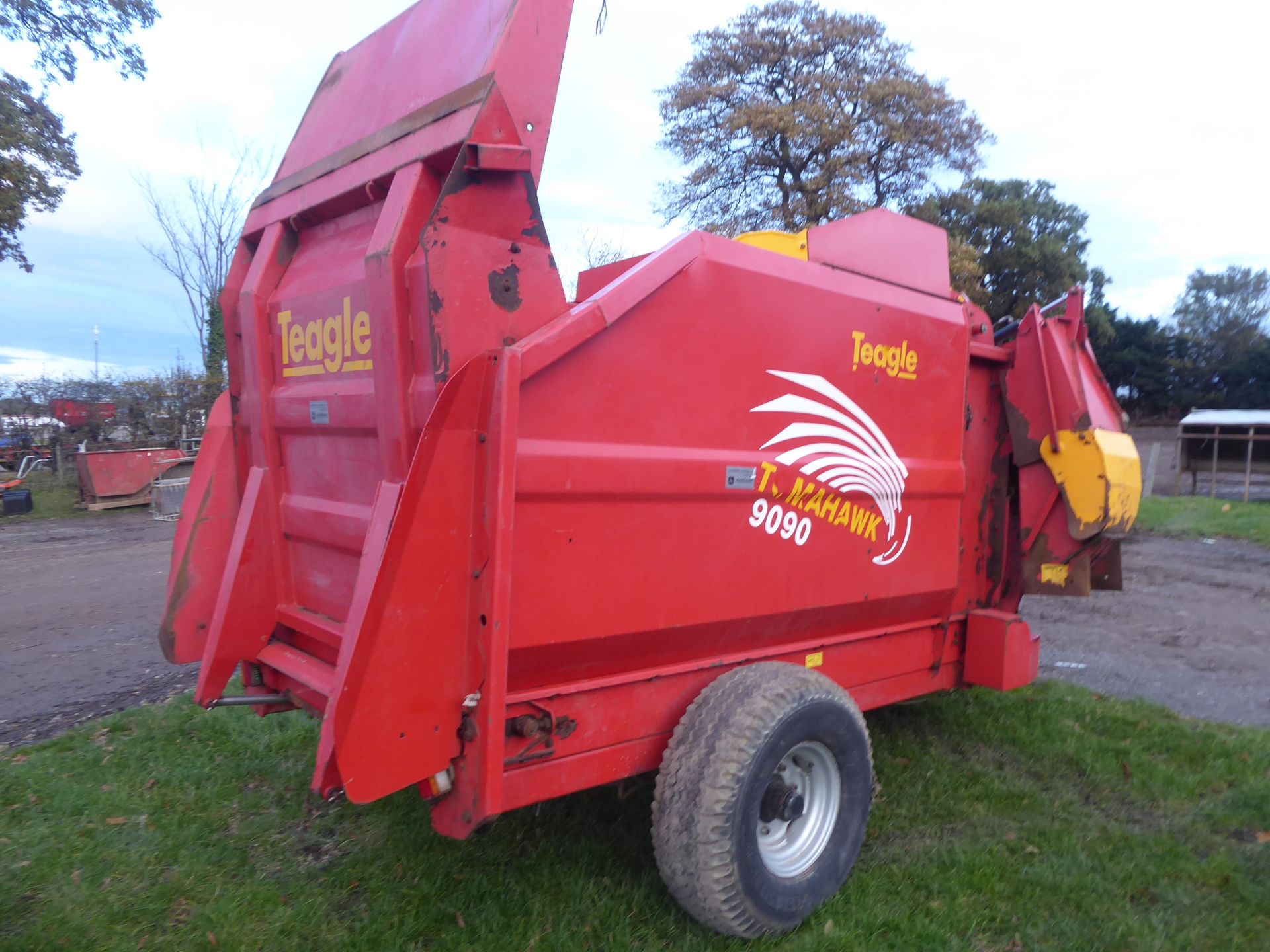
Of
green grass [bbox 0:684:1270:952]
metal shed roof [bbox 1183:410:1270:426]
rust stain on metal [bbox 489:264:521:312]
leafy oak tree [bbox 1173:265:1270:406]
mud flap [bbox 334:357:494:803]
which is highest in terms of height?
leafy oak tree [bbox 1173:265:1270:406]

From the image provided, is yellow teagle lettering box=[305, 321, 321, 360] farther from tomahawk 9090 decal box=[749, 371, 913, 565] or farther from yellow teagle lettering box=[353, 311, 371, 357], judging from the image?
tomahawk 9090 decal box=[749, 371, 913, 565]

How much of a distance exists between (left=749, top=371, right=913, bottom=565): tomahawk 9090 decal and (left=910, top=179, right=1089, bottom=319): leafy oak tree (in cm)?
1935

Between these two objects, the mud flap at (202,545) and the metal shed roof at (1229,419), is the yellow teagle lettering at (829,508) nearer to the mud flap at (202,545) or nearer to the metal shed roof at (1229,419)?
the mud flap at (202,545)

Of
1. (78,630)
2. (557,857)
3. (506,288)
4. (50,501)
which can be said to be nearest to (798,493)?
(506,288)

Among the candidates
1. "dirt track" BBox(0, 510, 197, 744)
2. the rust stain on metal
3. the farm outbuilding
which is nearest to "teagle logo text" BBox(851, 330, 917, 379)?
the rust stain on metal

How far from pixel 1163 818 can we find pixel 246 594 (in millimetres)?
4374

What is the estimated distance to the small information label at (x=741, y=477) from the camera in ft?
10.2

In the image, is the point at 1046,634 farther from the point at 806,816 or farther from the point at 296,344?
the point at 296,344

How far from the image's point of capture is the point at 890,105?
18891mm

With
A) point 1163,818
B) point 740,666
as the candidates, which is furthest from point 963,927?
point 1163,818

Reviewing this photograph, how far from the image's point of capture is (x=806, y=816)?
327cm

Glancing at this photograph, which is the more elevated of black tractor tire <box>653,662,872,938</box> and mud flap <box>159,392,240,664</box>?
mud flap <box>159,392,240,664</box>

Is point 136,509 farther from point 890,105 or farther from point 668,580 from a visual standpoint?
point 890,105

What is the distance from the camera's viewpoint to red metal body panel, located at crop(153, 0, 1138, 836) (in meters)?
2.51
